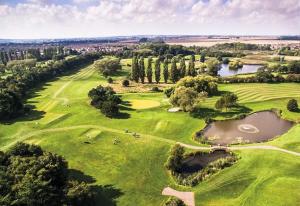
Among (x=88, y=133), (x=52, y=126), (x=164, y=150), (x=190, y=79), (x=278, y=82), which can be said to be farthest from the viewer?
(x=278, y=82)

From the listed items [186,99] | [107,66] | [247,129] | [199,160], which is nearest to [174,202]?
[199,160]

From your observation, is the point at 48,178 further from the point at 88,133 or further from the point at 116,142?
the point at 88,133

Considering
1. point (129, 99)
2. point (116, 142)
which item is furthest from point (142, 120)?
point (129, 99)

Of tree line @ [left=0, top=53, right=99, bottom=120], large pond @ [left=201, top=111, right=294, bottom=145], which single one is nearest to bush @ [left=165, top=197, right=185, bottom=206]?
large pond @ [left=201, top=111, right=294, bottom=145]

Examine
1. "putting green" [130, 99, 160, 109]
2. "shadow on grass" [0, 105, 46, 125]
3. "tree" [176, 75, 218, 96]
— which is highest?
"tree" [176, 75, 218, 96]

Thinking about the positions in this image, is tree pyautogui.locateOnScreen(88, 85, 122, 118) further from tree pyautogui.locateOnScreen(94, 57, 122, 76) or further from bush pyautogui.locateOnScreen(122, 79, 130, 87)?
tree pyautogui.locateOnScreen(94, 57, 122, 76)

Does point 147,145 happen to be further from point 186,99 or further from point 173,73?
point 173,73

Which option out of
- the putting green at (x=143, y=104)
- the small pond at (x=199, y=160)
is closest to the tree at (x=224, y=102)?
the putting green at (x=143, y=104)
